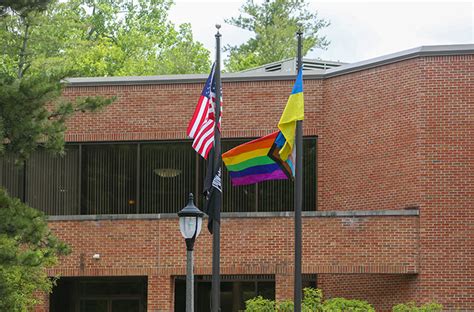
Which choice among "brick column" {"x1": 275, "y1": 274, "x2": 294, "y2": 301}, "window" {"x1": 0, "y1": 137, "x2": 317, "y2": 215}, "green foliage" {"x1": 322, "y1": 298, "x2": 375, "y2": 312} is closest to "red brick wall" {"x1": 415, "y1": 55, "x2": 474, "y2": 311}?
"green foliage" {"x1": 322, "y1": 298, "x2": 375, "y2": 312}

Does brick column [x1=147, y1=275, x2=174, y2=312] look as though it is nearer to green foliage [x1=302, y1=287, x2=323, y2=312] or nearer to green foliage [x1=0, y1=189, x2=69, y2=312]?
green foliage [x1=302, y1=287, x2=323, y2=312]

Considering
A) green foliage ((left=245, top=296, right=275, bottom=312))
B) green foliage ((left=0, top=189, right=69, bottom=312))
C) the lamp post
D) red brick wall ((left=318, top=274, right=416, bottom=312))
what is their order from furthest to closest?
red brick wall ((left=318, top=274, right=416, bottom=312)), green foliage ((left=245, top=296, right=275, bottom=312)), green foliage ((left=0, top=189, right=69, bottom=312)), the lamp post

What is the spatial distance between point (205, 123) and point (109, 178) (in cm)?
1020

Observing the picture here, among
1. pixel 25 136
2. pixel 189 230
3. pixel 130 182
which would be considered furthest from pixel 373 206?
pixel 189 230

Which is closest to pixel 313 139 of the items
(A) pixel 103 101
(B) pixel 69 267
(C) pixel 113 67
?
(B) pixel 69 267

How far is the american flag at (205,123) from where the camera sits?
24.2 meters

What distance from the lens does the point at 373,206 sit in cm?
3131

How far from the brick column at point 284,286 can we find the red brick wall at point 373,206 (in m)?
0.03

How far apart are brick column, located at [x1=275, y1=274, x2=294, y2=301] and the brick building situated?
0.10 ft

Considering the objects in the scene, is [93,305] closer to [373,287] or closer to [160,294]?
[160,294]

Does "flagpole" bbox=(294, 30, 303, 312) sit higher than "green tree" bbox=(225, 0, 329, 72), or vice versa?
"green tree" bbox=(225, 0, 329, 72)

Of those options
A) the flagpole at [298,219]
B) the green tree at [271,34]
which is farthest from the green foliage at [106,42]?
the flagpole at [298,219]

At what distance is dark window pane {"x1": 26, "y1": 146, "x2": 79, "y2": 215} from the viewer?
112 feet

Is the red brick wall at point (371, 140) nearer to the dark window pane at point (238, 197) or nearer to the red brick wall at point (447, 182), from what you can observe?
the red brick wall at point (447, 182)
